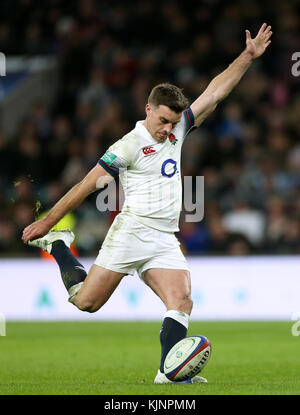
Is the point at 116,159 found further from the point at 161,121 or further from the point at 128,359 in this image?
the point at 128,359

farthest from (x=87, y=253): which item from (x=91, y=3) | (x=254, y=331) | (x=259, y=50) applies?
(x=259, y=50)

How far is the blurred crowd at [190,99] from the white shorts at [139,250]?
21.1 ft

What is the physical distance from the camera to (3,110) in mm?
18984

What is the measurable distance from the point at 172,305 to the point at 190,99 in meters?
10.1

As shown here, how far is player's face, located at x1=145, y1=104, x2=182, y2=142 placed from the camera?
705 cm

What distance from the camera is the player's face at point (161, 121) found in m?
7.05

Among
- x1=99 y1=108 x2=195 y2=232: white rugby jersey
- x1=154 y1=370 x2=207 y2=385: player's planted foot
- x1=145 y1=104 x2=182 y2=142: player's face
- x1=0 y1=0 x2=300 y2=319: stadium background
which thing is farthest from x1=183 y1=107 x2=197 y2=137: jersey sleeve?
x1=0 y1=0 x2=300 y2=319: stadium background

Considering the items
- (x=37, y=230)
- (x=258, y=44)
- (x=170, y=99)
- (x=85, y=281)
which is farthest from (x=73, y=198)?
(x=258, y=44)

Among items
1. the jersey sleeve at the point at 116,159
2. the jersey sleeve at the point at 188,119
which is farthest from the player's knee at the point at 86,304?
the jersey sleeve at the point at 188,119

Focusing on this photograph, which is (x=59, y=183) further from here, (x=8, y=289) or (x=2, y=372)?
(x=2, y=372)

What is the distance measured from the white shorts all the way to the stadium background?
6.09 meters

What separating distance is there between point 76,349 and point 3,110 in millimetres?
9467

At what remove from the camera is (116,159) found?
23.3 feet

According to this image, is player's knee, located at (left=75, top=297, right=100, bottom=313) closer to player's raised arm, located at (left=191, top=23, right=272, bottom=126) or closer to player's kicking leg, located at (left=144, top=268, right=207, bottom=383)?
player's kicking leg, located at (left=144, top=268, right=207, bottom=383)
